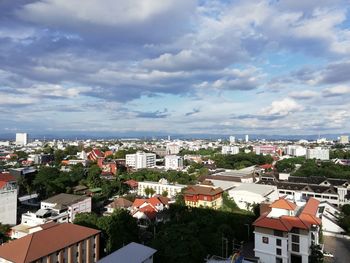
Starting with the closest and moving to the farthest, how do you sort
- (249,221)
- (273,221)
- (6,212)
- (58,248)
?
(58,248) → (273,221) → (249,221) → (6,212)

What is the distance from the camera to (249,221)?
60.1ft

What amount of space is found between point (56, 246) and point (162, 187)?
63.0 feet

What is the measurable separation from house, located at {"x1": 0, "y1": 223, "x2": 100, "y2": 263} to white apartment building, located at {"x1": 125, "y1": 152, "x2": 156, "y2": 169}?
3884 cm

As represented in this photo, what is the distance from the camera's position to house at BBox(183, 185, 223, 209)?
24.9 meters

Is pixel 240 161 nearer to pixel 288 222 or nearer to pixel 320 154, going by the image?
pixel 320 154

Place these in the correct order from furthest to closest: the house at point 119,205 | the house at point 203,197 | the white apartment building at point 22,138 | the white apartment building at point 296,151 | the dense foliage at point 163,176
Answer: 1. the white apartment building at point 22,138
2. the white apartment building at point 296,151
3. the dense foliage at point 163,176
4. the house at point 203,197
5. the house at point 119,205

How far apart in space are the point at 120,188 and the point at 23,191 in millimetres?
9667

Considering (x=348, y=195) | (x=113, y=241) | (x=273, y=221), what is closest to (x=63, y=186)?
(x=113, y=241)

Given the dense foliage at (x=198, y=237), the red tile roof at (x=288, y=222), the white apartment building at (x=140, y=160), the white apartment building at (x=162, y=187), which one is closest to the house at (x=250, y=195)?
the white apartment building at (x=162, y=187)

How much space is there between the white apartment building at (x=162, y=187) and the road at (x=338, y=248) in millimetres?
14661

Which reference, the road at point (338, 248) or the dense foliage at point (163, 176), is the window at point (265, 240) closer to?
the road at point (338, 248)

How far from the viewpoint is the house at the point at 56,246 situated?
1174 centimetres

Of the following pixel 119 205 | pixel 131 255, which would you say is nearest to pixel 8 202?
pixel 119 205

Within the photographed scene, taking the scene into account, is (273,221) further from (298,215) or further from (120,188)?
(120,188)
